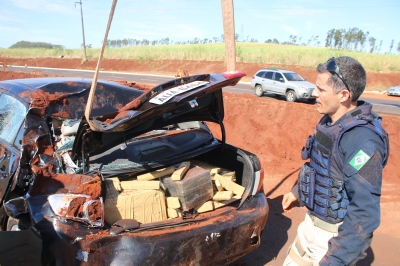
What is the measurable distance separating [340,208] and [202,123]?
243 centimetres

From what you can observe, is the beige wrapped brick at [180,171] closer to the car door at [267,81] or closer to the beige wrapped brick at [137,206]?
the beige wrapped brick at [137,206]

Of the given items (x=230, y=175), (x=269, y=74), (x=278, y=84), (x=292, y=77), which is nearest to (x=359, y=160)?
(x=230, y=175)

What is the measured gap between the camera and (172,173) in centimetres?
329

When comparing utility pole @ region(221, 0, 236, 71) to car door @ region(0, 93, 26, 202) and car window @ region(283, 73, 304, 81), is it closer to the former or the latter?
car door @ region(0, 93, 26, 202)

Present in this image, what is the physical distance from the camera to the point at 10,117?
3432mm

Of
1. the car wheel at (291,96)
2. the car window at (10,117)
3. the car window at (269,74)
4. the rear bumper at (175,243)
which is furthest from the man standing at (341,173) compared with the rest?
the car window at (269,74)

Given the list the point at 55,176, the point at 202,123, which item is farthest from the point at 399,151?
the point at 55,176

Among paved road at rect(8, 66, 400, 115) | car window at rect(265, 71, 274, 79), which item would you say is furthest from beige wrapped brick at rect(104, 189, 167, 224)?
car window at rect(265, 71, 274, 79)

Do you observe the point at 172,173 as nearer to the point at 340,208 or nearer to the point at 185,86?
the point at 185,86

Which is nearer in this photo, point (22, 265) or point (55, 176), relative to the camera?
point (22, 265)

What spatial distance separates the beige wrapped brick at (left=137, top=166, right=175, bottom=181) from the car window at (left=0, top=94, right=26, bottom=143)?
1232mm

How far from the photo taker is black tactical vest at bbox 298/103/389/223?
194 cm

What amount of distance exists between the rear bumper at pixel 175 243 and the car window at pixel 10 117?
130cm

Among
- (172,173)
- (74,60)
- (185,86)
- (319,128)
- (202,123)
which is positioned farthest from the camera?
(74,60)
